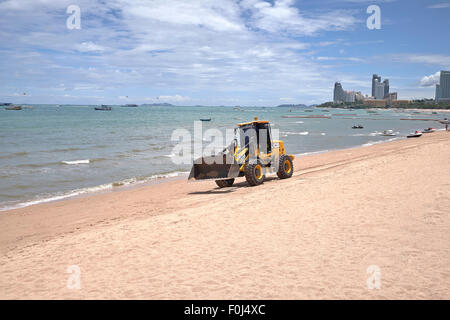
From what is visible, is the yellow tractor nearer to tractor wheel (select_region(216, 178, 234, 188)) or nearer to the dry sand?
tractor wheel (select_region(216, 178, 234, 188))

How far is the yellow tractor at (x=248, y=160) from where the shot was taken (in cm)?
1189

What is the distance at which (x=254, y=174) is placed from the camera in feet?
40.0

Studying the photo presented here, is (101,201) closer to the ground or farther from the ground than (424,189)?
closer to the ground

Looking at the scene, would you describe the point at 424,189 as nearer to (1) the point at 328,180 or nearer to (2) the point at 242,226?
(1) the point at 328,180

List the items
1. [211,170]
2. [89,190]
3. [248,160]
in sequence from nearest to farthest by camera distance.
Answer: [211,170] < [248,160] < [89,190]

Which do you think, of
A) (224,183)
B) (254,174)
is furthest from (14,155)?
(254,174)

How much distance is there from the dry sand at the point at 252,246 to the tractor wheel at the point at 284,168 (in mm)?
2810

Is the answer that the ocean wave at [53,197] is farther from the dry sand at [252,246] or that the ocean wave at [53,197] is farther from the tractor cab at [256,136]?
the tractor cab at [256,136]

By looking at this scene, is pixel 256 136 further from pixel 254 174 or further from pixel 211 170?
pixel 211 170

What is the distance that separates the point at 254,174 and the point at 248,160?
20.4 inches

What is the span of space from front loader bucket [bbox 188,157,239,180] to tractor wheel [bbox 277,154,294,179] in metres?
2.13
